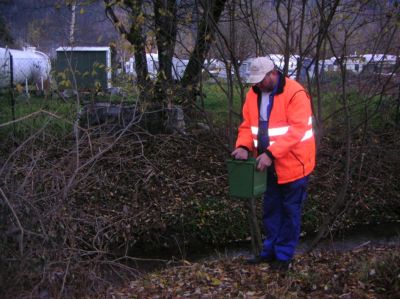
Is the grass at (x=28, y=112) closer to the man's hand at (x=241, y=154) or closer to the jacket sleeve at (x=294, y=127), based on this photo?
the man's hand at (x=241, y=154)

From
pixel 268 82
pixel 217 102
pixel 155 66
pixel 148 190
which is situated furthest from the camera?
pixel 217 102

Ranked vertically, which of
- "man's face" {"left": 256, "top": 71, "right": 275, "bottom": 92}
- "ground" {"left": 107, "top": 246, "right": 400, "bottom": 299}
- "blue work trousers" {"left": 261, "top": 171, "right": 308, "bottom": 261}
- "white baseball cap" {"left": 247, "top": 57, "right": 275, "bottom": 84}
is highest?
"white baseball cap" {"left": 247, "top": 57, "right": 275, "bottom": 84}

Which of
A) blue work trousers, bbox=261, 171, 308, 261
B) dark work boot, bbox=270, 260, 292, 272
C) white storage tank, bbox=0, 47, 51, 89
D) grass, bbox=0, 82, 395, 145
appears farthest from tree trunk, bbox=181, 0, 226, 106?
dark work boot, bbox=270, 260, 292, 272

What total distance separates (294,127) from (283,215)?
918 millimetres

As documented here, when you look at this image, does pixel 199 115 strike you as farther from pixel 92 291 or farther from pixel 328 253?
pixel 92 291

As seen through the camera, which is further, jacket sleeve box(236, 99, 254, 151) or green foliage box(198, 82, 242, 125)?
green foliage box(198, 82, 242, 125)

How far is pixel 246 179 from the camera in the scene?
187 inches

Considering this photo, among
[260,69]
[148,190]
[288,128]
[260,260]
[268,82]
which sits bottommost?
[148,190]

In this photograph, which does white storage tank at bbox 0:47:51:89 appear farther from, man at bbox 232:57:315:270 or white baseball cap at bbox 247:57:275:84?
white baseball cap at bbox 247:57:275:84

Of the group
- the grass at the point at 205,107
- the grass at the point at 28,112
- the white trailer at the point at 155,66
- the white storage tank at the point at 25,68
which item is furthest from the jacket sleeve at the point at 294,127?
the white storage tank at the point at 25,68

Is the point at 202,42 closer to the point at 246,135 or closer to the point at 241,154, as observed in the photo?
the point at 246,135

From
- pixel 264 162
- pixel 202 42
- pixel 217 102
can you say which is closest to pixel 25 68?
pixel 217 102

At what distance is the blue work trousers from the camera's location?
4977mm

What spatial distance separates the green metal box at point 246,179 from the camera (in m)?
4.73
